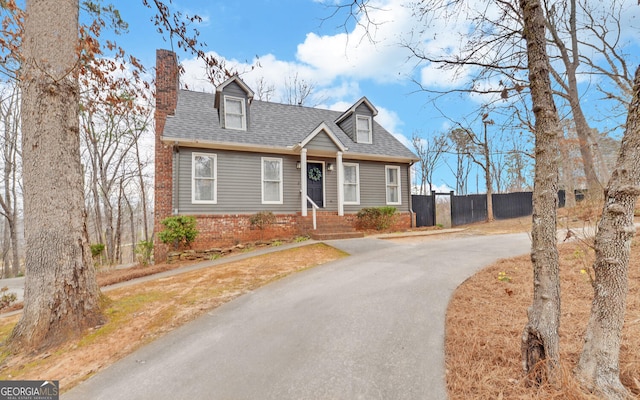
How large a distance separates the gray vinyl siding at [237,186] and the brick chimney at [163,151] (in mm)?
A: 556

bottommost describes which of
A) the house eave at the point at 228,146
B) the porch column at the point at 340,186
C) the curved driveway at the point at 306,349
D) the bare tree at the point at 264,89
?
the curved driveway at the point at 306,349

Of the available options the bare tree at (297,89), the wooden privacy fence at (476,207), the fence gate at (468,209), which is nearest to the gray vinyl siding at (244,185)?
the wooden privacy fence at (476,207)

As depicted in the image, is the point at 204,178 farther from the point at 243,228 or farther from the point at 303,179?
the point at 303,179

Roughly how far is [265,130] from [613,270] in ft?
37.6

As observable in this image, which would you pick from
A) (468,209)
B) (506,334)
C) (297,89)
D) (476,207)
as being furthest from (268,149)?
(297,89)

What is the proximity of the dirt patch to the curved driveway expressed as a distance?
256 mm

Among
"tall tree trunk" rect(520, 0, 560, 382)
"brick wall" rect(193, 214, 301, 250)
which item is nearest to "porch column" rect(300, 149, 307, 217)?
"brick wall" rect(193, 214, 301, 250)

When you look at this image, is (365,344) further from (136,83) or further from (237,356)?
(136,83)

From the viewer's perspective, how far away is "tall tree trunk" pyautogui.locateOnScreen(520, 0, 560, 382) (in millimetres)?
2252

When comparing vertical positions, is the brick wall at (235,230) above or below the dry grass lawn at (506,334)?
above

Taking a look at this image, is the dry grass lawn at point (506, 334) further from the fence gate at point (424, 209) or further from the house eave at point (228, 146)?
the fence gate at point (424, 209)

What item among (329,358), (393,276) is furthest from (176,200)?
(329,358)

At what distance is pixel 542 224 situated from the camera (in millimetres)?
2400

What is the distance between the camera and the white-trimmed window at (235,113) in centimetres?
1142
